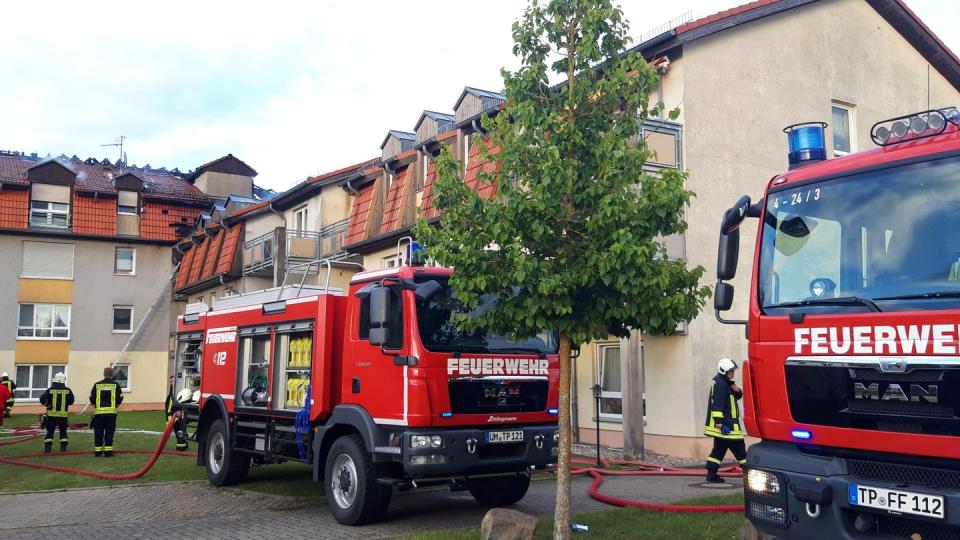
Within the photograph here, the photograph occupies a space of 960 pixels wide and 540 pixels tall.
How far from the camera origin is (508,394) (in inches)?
348

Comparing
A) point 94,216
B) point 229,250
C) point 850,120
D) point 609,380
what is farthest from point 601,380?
point 94,216

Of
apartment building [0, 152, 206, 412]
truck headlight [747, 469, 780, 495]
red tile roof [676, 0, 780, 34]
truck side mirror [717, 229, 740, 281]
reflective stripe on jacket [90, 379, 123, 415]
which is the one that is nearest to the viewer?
truck headlight [747, 469, 780, 495]

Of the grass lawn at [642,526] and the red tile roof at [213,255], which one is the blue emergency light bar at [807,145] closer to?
the grass lawn at [642,526]

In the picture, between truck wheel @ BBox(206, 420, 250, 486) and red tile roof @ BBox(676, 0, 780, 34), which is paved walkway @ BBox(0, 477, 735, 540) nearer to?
truck wheel @ BBox(206, 420, 250, 486)

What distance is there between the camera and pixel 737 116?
15836 mm

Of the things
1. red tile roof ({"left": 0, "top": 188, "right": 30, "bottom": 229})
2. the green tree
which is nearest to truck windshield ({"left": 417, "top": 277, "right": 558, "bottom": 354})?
the green tree

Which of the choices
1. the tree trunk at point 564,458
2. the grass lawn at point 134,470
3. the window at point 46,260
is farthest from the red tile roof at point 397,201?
the window at point 46,260

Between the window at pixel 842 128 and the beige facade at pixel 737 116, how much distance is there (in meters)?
0.09

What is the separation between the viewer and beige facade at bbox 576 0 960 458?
14789 millimetres

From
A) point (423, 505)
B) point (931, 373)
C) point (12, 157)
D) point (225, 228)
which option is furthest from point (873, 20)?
point (12, 157)

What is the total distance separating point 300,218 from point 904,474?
2704cm

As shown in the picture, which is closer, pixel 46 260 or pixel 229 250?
pixel 229 250

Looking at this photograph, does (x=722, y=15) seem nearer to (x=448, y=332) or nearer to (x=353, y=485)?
(x=448, y=332)

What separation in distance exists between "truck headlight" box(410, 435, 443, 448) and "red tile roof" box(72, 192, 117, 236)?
33.2 m
